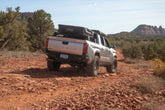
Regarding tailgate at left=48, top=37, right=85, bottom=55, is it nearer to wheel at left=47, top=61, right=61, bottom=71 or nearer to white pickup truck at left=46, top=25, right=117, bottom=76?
white pickup truck at left=46, top=25, right=117, bottom=76

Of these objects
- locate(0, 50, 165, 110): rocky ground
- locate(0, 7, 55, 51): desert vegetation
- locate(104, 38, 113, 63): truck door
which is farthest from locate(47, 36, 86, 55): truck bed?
locate(0, 7, 55, 51): desert vegetation

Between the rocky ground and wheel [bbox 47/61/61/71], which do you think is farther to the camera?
wheel [bbox 47/61/61/71]

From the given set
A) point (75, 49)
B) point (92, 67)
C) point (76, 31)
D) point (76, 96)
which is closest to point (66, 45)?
point (75, 49)

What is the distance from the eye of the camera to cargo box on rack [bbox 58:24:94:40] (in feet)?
23.0

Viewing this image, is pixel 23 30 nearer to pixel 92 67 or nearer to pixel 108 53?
pixel 108 53

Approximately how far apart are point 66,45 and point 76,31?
34.2 inches

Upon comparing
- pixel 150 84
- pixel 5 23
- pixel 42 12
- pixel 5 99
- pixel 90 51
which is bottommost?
pixel 5 99

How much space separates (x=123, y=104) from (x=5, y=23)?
16.1 metres

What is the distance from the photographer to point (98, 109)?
3.49 metres

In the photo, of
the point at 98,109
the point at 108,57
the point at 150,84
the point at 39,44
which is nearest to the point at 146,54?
the point at 39,44

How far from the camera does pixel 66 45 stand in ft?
21.8

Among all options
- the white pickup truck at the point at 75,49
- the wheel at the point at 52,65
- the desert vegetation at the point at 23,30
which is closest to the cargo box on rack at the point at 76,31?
the white pickup truck at the point at 75,49

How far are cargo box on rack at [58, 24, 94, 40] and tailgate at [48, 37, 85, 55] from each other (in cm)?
68

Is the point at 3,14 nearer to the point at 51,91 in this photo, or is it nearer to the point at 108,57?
the point at 108,57
